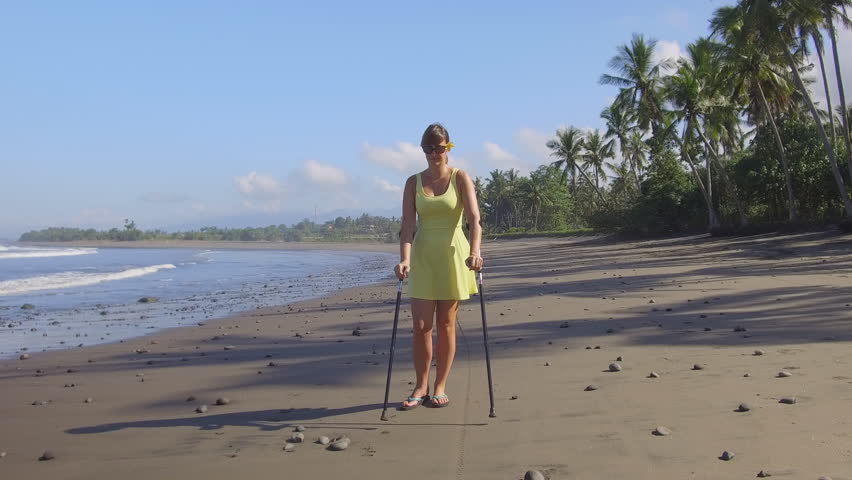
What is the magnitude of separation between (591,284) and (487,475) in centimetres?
1072

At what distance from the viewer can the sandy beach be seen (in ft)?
11.1

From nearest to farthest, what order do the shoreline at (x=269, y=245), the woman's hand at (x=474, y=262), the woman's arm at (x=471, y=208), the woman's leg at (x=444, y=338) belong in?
the woman's hand at (x=474, y=262)
the woman's arm at (x=471, y=208)
the woman's leg at (x=444, y=338)
the shoreline at (x=269, y=245)

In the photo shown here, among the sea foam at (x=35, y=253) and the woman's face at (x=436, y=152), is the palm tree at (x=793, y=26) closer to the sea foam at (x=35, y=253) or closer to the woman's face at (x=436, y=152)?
the woman's face at (x=436, y=152)

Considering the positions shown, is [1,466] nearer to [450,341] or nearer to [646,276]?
[450,341]

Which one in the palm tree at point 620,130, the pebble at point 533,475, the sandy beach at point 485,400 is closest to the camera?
the pebble at point 533,475

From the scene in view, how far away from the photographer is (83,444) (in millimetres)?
4043

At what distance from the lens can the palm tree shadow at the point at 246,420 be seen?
4316 mm

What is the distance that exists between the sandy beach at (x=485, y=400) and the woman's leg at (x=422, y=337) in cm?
22

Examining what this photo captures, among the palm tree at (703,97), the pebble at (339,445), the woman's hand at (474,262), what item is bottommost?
the pebble at (339,445)

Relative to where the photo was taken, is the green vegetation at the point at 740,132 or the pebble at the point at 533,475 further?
Result: the green vegetation at the point at 740,132

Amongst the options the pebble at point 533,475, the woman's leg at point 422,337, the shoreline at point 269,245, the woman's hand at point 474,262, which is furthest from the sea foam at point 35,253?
the pebble at point 533,475

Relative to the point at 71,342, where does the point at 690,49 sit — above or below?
above

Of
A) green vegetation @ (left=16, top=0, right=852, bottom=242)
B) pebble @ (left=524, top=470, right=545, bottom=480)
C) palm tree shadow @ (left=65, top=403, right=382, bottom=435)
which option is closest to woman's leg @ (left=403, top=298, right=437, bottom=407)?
palm tree shadow @ (left=65, top=403, right=382, bottom=435)

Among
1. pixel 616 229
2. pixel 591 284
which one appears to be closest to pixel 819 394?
pixel 591 284
